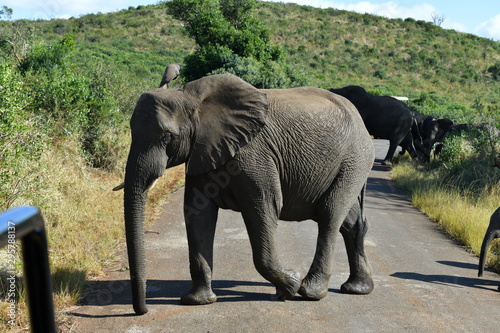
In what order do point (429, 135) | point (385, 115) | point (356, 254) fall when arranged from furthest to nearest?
point (429, 135), point (385, 115), point (356, 254)

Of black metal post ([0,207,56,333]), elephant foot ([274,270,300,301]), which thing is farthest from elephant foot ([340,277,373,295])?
black metal post ([0,207,56,333])

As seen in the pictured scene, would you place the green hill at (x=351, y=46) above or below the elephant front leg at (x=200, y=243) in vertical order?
above

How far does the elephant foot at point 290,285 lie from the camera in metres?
5.81

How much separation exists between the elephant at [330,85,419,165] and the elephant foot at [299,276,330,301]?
13750 millimetres

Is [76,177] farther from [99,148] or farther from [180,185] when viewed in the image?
[180,185]

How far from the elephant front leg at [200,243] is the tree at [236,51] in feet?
51.7

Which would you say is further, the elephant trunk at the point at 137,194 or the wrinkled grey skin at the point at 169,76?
the wrinkled grey skin at the point at 169,76

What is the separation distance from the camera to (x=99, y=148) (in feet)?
39.2

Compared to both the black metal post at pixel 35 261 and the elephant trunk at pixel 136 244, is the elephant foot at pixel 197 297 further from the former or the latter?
the black metal post at pixel 35 261

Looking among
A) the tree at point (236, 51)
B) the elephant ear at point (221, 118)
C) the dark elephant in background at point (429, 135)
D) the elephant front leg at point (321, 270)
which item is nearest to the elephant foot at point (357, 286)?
the elephant front leg at point (321, 270)

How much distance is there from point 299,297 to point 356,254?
2.67 feet

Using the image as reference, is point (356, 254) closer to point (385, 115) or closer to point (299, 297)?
point (299, 297)

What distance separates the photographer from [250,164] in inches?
215

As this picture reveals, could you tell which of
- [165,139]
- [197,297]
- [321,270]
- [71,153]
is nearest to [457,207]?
[321,270]
